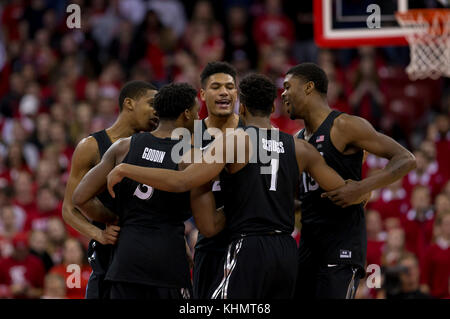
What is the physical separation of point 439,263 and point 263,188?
5.04 m

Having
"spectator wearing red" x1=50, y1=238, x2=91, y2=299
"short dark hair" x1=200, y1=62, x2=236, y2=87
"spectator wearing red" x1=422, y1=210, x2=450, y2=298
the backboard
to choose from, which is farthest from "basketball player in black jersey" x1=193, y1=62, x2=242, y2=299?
"spectator wearing red" x1=422, y1=210, x2=450, y2=298

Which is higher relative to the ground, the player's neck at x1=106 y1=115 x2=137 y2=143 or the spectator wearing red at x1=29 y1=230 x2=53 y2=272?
the player's neck at x1=106 y1=115 x2=137 y2=143

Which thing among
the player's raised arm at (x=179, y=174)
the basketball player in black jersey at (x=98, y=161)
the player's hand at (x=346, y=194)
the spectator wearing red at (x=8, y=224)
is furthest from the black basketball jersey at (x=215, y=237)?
the spectator wearing red at (x=8, y=224)

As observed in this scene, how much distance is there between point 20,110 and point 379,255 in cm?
704

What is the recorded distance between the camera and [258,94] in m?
5.13

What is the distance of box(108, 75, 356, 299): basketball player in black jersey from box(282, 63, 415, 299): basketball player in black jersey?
1.46 feet

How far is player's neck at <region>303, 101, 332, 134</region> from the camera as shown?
5.68m

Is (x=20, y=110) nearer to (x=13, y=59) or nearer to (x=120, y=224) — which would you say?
(x=13, y=59)

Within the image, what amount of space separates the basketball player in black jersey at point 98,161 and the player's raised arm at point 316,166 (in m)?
1.38

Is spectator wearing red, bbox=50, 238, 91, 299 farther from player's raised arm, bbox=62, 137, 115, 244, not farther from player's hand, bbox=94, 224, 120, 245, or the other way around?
player's hand, bbox=94, 224, 120, 245

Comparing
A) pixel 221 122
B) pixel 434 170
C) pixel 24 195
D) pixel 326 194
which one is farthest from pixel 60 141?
pixel 326 194

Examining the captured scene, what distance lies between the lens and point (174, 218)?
16.7ft

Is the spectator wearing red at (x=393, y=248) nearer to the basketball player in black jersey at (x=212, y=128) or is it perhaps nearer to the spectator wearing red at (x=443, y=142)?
the spectator wearing red at (x=443, y=142)
